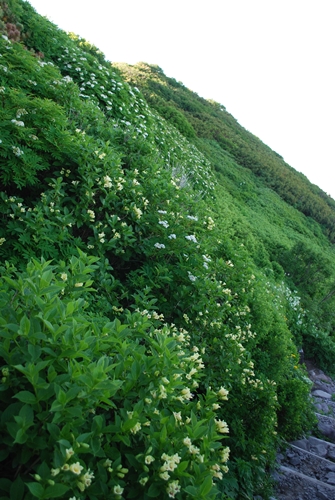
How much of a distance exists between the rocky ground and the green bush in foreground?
2797 mm

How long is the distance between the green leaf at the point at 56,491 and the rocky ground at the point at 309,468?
332 centimetres

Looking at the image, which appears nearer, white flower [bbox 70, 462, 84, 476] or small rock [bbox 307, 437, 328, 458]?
white flower [bbox 70, 462, 84, 476]

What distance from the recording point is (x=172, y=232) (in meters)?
4.09

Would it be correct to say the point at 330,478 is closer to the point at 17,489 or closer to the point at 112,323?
the point at 112,323

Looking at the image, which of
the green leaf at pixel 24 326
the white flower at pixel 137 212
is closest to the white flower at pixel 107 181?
the white flower at pixel 137 212

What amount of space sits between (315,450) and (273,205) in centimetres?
1545

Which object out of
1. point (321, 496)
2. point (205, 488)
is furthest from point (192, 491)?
point (321, 496)

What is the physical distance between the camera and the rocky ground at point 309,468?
3.84 m

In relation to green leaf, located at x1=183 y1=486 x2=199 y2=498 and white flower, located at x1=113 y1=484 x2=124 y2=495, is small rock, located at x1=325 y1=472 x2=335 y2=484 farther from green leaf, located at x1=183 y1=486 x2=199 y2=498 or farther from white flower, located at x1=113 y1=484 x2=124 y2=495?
white flower, located at x1=113 y1=484 x2=124 y2=495

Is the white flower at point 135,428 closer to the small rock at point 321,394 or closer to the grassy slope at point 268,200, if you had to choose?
the small rock at point 321,394

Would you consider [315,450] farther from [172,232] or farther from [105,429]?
[105,429]

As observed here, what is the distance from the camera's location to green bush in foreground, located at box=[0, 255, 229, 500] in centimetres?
129

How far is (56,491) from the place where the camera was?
45.3 inches

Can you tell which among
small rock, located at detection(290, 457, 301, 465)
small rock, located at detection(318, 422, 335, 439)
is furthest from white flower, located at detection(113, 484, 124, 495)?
small rock, located at detection(318, 422, 335, 439)
